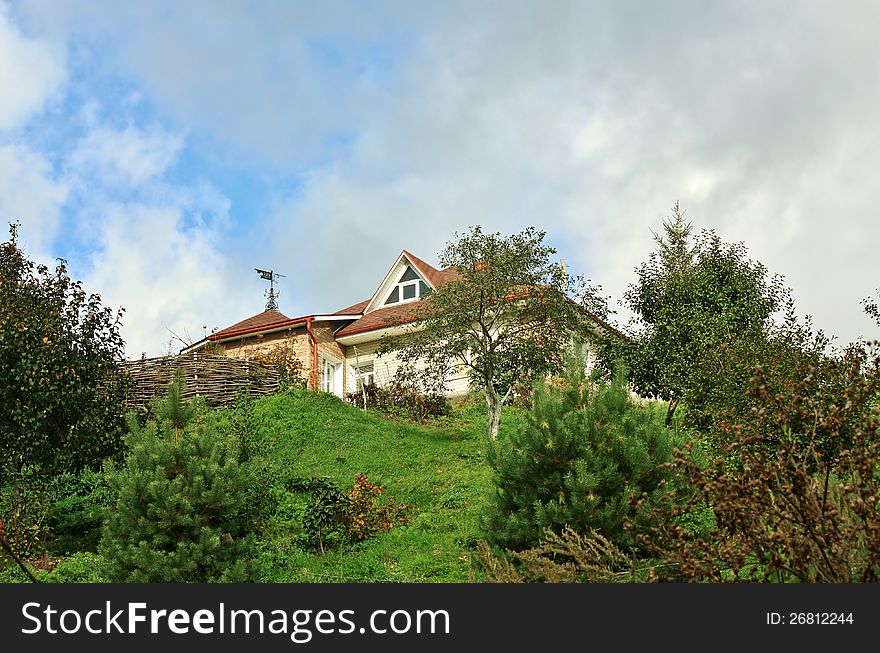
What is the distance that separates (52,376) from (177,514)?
3889 mm

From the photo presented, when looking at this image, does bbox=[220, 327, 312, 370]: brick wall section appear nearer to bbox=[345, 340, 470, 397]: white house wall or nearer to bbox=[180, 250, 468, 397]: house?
bbox=[180, 250, 468, 397]: house

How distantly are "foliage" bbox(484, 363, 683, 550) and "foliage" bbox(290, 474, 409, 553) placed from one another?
9.90 feet

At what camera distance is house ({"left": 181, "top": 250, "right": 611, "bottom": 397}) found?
27.0 m

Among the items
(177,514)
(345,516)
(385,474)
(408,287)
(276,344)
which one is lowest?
(345,516)

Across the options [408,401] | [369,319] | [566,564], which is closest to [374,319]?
[369,319]

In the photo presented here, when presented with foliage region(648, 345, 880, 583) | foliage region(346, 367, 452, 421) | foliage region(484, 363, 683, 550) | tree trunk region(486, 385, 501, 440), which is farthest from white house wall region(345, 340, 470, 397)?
foliage region(648, 345, 880, 583)

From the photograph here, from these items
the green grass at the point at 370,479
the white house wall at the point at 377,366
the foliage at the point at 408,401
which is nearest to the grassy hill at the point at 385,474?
the green grass at the point at 370,479

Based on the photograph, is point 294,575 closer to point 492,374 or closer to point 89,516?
point 89,516

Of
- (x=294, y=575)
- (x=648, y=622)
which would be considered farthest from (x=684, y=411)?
(x=648, y=622)

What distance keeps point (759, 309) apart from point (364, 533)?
10.7 m

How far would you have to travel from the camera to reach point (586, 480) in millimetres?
9914

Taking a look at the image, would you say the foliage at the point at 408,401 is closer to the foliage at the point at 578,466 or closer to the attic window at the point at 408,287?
the attic window at the point at 408,287

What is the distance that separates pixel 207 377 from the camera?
22688mm

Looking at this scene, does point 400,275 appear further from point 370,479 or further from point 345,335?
point 370,479
